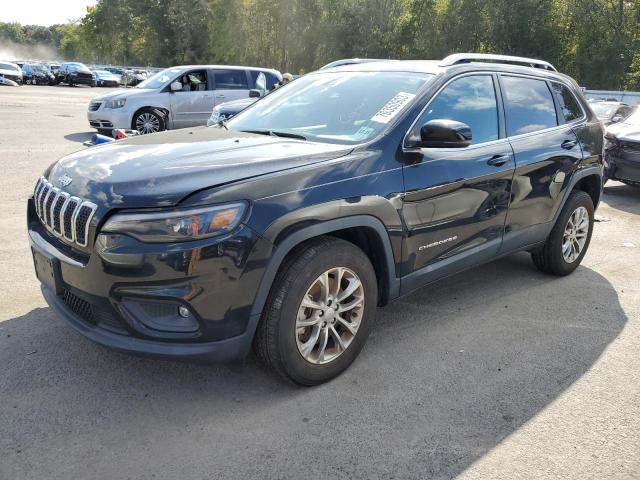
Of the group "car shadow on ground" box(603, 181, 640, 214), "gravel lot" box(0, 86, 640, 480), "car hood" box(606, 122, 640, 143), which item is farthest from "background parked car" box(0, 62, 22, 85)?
"gravel lot" box(0, 86, 640, 480)

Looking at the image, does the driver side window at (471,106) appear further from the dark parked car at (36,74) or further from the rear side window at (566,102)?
the dark parked car at (36,74)

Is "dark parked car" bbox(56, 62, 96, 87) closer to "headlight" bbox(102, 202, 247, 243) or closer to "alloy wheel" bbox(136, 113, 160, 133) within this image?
"alloy wheel" bbox(136, 113, 160, 133)

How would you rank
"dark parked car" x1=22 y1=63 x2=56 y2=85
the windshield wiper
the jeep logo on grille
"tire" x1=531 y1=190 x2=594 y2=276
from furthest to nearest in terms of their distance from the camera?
1. "dark parked car" x1=22 y1=63 x2=56 y2=85
2. "tire" x1=531 y1=190 x2=594 y2=276
3. the windshield wiper
4. the jeep logo on grille

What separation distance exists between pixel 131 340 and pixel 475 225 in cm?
234

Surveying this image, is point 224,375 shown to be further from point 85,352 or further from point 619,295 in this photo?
point 619,295

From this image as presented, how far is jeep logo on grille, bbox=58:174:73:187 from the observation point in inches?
117

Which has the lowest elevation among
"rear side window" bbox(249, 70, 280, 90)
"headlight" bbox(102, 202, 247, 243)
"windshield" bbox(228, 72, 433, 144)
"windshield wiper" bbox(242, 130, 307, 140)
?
"headlight" bbox(102, 202, 247, 243)

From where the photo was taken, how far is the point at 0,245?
16.8ft

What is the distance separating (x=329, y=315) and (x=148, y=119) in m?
10.8

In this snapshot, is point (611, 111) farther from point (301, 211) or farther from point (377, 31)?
point (377, 31)

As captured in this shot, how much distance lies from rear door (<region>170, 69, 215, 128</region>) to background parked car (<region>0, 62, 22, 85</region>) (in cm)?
2936

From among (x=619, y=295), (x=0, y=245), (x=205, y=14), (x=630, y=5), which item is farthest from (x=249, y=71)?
(x=205, y=14)

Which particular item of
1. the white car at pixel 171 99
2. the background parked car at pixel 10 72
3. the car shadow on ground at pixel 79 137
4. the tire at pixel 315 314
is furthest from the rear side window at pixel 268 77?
the background parked car at pixel 10 72

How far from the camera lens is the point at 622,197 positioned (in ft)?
30.9
